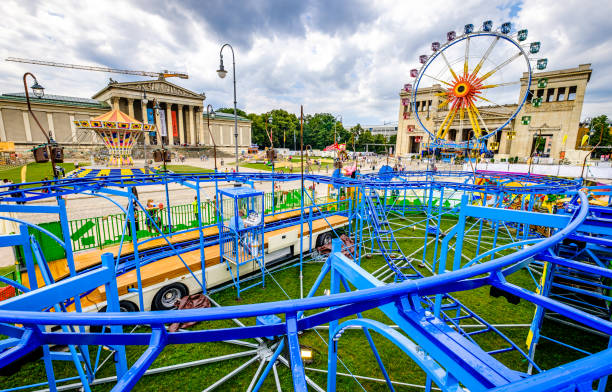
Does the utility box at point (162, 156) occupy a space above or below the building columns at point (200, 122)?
below

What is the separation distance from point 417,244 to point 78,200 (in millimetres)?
24013

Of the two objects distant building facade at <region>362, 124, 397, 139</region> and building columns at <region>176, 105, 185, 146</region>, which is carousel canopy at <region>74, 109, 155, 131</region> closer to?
building columns at <region>176, 105, 185, 146</region>

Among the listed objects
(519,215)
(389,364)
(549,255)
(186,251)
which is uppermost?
(519,215)

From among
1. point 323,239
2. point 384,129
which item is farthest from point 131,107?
point 384,129

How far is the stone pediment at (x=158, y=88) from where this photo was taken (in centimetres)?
5607

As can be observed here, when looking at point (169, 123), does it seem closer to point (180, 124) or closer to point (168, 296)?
point (180, 124)

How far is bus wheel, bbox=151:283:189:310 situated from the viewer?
7.45m

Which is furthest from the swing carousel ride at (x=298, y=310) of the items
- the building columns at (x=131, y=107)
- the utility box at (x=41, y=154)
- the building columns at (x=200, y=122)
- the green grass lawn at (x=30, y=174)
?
the building columns at (x=200, y=122)

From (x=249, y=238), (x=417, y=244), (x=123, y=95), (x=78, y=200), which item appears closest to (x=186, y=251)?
(x=249, y=238)

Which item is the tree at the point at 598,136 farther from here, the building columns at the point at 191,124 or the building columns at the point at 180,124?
the building columns at the point at 180,124

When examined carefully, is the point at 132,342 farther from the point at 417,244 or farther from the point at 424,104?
the point at 424,104

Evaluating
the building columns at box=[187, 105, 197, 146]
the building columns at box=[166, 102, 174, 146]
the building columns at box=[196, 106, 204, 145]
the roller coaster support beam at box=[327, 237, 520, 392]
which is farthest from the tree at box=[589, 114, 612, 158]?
the building columns at box=[166, 102, 174, 146]

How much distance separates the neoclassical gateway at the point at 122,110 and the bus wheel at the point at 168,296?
35.8 metres

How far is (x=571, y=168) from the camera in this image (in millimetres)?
27578
